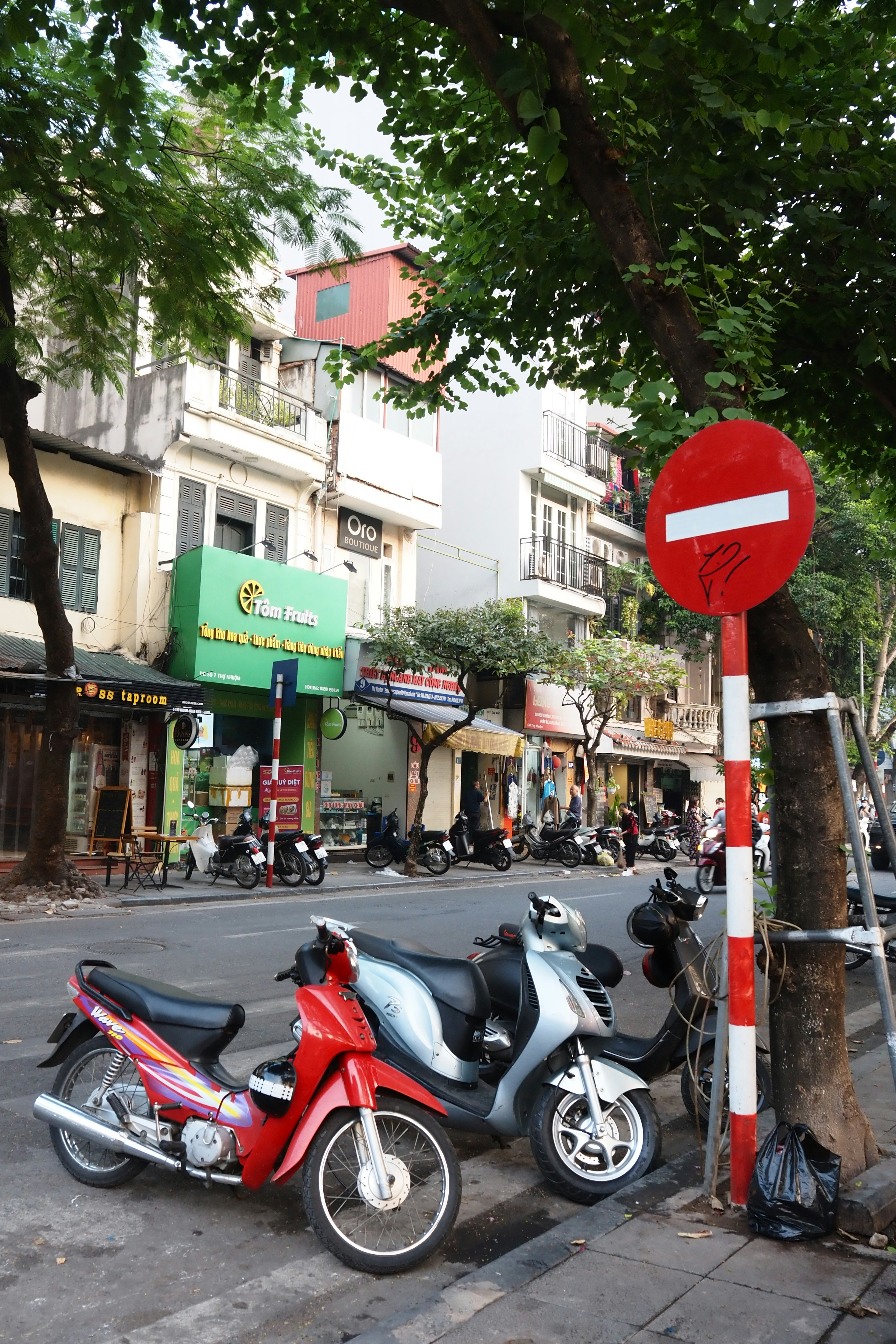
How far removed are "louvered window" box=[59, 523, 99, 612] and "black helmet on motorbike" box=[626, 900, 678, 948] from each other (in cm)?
1480

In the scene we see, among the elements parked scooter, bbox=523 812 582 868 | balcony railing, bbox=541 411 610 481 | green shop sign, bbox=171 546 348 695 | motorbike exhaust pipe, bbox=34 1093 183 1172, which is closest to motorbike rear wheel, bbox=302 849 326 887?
green shop sign, bbox=171 546 348 695

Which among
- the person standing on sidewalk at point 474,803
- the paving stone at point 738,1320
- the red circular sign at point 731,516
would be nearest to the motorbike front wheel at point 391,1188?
the paving stone at point 738,1320

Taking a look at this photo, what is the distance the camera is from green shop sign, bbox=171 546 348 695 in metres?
19.1

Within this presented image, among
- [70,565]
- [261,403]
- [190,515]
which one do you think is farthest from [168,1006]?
[261,403]

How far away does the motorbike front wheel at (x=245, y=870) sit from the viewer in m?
17.3

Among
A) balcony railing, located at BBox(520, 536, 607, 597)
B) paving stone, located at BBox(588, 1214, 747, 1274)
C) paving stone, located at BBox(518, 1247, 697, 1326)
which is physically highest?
balcony railing, located at BBox(520, 536, 607, 597)

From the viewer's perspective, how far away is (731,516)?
394 cm

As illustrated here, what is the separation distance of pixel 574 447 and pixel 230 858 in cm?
2005

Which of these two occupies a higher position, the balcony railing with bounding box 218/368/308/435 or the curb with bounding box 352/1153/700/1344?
the balcony railing with bounding box 218/368/308/435

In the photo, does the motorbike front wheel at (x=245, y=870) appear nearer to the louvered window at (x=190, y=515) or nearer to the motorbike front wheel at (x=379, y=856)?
the motorbike front wheel at (x=379, y=856)

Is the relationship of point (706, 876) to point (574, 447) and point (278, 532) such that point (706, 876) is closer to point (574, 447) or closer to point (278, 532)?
point (278, 532)

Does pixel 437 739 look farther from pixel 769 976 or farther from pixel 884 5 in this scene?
pixel 769 976

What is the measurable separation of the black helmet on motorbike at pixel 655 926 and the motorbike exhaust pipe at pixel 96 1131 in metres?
2.41

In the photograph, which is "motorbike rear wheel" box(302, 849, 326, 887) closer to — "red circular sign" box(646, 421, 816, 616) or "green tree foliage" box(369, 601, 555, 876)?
"green tree foliage" box(369, 601, 555, 876)
